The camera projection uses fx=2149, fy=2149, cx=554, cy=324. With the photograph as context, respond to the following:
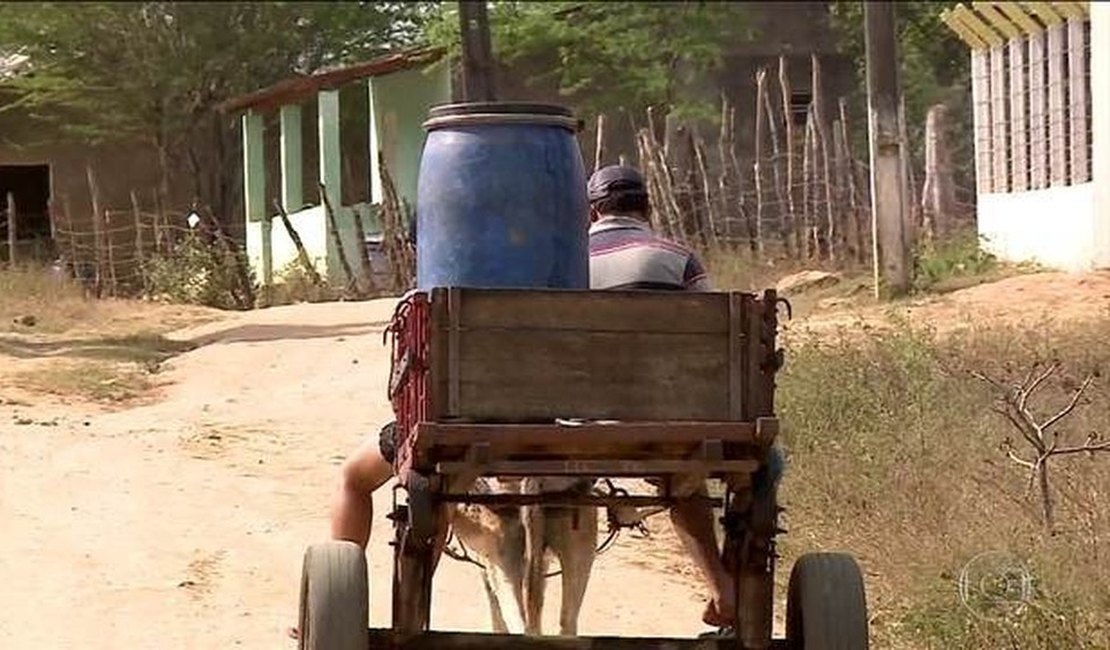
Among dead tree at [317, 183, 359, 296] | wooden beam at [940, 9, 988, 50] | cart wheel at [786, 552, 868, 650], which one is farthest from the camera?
dead tree at [317, 183, 359, 296]

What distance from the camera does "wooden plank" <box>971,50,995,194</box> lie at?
66.6 feet

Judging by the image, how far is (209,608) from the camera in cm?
820

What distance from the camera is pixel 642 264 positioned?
6176 mm

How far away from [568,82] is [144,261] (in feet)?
20.6

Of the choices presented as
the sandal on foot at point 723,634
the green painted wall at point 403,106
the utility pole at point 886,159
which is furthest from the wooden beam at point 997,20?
the sandal on foot at point 723,634

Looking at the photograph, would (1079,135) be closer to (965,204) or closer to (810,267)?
(810,267)

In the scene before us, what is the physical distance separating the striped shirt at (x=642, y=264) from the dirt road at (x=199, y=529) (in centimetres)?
188

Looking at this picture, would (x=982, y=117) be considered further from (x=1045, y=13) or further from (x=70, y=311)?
(x=70, y=311)

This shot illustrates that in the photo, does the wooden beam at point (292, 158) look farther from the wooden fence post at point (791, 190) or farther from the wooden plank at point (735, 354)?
the wooden plank at point (735, 354)

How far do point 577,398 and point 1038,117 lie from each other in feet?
46.7

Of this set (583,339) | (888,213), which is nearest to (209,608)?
(583,339)

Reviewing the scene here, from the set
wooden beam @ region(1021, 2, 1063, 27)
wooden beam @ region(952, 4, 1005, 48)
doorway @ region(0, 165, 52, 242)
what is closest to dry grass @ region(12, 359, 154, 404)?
wooden beam @ region(1021, 2, 1063, 27)

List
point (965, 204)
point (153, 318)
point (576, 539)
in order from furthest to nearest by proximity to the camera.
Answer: point (965, 204)
point (153, 318)
point (576, 539)

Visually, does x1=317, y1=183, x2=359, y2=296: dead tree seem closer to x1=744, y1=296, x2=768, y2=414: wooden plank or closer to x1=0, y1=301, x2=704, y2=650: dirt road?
x1=0, y1=301, x2=704, y2=650: dirt road
